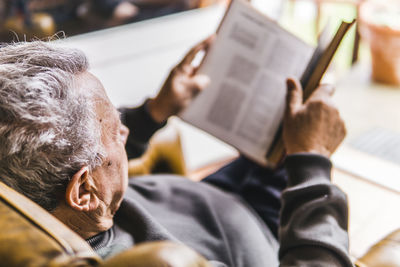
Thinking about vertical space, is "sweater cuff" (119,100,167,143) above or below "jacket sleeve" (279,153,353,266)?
below

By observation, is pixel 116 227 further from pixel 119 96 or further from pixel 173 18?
pixel 173 18

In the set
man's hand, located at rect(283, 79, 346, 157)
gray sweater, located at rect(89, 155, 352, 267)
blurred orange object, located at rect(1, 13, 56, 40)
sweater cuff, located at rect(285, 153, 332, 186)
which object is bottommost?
blurred orange object, located at rect(1, 13, 56, 40)

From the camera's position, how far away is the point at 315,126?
3.11 ft

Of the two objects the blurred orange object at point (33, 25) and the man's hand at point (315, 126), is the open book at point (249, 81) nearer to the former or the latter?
the man's hand at point (315, 126)

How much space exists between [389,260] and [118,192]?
0.53m

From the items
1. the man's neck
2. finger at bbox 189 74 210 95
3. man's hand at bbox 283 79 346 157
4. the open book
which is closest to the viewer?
the man's neck

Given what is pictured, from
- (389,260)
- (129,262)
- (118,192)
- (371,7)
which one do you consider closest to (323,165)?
(389,260)

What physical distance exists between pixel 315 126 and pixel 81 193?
0.50 metres

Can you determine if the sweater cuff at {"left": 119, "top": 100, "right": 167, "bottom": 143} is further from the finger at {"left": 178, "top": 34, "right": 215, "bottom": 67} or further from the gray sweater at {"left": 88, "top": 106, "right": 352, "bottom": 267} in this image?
the finger at {"left": 178, "top": 34, "right": 215, "bottom": 67}

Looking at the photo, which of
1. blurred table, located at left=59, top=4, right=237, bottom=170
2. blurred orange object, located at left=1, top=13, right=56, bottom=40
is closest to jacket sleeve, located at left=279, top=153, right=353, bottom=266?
blurred table, located at left=59, top=4, right=237, bottom=170

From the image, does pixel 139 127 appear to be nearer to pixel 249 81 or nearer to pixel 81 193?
pixel 249 81

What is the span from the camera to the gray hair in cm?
70

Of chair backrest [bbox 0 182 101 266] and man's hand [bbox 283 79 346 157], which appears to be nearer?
chair backrest [bbox 0 182 101 266]

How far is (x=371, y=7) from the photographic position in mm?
1685
